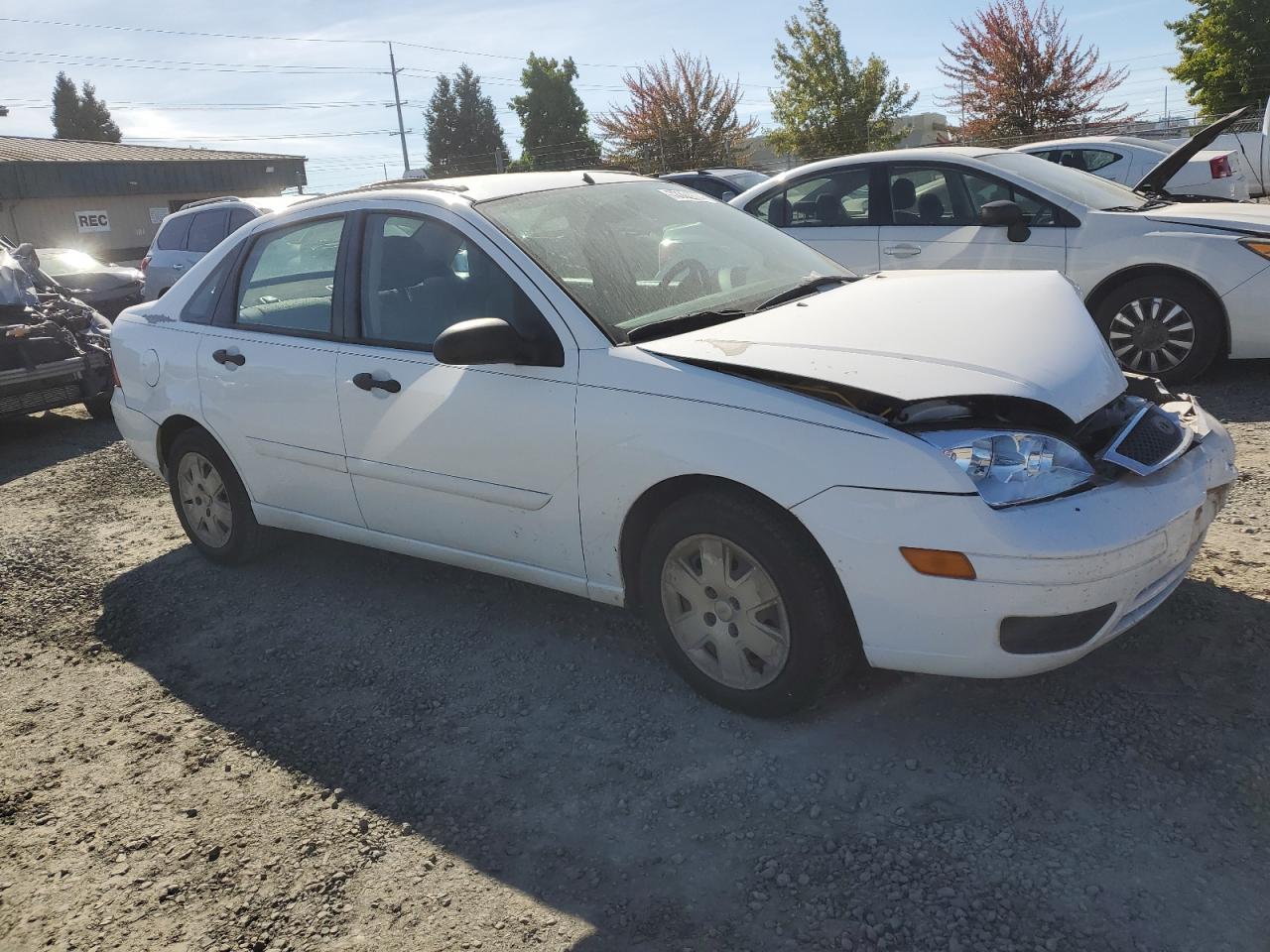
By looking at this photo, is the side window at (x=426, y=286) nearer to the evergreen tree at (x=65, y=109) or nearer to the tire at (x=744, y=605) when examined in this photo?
the tire at (x=744, y=605)

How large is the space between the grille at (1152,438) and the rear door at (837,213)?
451 centimetres

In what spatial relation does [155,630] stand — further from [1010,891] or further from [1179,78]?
[1179,78]

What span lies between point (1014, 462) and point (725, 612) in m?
0.93

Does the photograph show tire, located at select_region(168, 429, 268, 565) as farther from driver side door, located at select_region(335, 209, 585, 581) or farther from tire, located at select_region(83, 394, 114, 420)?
tire, located at select_region(83, 394, 114, 420)

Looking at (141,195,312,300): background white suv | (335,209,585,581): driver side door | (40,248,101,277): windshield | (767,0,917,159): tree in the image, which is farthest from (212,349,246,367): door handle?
(767,0,917,159): tree

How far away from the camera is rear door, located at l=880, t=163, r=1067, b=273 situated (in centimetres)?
693

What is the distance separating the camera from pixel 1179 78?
1264 inches

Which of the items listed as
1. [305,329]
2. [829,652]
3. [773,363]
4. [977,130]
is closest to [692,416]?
[773,363]

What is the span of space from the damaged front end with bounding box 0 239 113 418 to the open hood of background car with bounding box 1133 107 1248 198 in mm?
8149

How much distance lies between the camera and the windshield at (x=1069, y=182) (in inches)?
276

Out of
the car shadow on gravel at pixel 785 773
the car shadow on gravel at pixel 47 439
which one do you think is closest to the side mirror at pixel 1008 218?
the car shadow on gravel at pixel 785 773

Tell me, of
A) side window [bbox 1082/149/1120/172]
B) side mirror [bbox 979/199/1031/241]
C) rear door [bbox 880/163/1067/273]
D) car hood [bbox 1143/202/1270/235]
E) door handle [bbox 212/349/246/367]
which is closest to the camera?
door handle [bbox 212/349/246/367]

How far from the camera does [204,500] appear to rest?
5094mm

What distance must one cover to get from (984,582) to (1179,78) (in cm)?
3540
